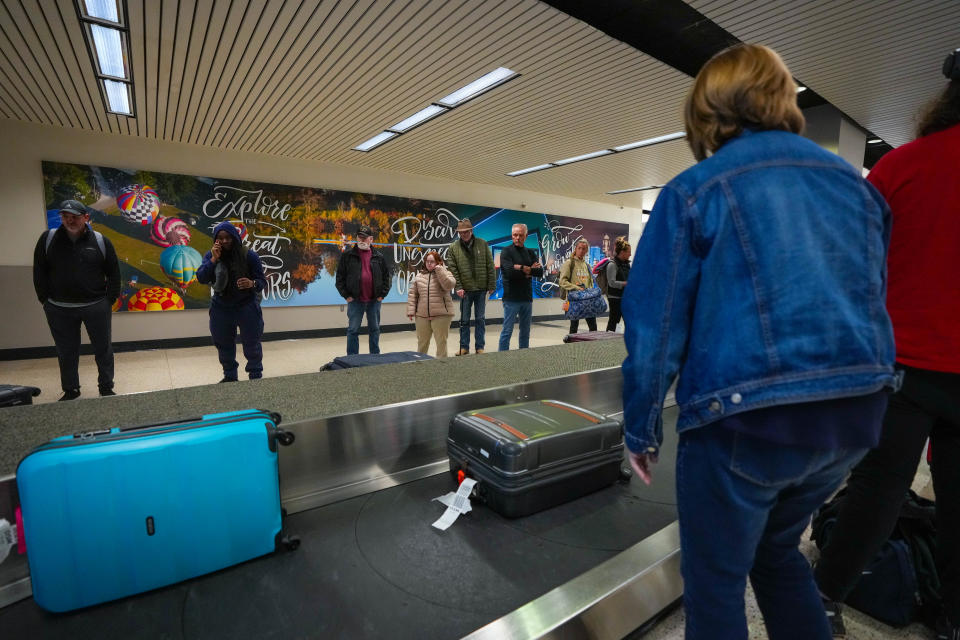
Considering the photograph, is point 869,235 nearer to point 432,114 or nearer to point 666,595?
point 666,595

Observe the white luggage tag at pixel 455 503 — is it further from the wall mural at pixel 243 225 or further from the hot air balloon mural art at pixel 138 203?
the hot air balloon mural art at pixel 138 203

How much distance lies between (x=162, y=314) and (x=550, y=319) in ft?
26.6

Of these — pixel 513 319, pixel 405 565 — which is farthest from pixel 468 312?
pixel 405 565

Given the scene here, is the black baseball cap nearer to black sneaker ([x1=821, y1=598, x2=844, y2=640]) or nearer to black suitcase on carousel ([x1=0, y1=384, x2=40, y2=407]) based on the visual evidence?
black suitcase on carousel ([x1=0, y1=384, x2=40, y2=407])

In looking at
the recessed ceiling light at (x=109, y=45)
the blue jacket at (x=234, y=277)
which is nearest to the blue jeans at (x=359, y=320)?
the blue jacket at (x=234, y=277)

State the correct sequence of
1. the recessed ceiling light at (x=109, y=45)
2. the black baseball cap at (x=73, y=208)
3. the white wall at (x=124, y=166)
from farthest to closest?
the white wall at (x=124, y=166) < the recessed ceiling light at (x=109, y=45) < the black baseball cap at (x=73, y=208)

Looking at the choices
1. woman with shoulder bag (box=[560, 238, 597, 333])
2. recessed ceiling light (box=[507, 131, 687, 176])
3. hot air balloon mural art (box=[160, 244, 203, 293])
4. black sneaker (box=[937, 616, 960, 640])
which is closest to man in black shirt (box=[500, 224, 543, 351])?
woman with shoulder bag (box=[560, 238, 597, 333])

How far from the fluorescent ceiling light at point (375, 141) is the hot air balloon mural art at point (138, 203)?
3047mm

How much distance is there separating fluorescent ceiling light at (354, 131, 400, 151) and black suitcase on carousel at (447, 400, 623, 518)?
5750mm

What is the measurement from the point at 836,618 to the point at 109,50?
19.6ft

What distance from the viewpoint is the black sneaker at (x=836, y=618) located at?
1212 mm

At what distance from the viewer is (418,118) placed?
19.3 feet

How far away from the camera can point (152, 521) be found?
1.11 m

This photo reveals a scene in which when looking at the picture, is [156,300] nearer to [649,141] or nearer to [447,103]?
[447,103]
